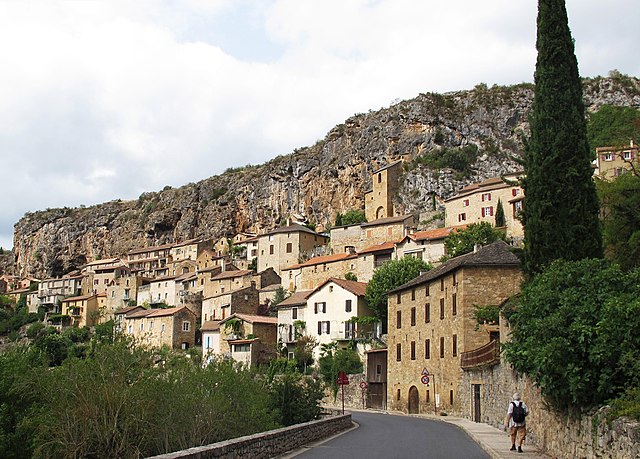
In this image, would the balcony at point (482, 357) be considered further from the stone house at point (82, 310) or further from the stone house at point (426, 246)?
the stone house at point (82, 310)

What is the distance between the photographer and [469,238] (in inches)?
2822

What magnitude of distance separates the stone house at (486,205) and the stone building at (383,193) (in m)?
21.6

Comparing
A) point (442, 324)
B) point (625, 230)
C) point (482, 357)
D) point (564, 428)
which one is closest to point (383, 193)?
point (442, 324)

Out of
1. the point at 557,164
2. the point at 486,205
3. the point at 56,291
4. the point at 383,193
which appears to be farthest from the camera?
the point at 56,291

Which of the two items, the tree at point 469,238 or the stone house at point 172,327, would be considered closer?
the tree at point 469,238

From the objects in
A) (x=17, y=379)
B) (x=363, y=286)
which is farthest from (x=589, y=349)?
(x=363, y=286)

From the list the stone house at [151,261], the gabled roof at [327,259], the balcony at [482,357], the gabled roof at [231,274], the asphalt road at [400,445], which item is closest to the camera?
the asphalt road at [400,445]

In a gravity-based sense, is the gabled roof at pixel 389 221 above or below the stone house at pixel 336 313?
above

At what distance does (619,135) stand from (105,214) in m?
115

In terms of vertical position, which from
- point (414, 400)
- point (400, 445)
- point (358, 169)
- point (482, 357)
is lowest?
point (414, 400)

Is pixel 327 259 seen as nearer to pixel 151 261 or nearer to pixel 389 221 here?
pixel 389 221

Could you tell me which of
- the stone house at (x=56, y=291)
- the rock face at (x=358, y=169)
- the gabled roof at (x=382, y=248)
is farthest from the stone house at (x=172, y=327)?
the stone house at (x=56, y=291)

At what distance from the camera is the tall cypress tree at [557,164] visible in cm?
2319

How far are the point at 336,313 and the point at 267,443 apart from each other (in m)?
52.8
